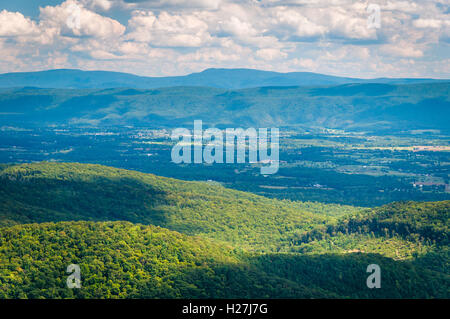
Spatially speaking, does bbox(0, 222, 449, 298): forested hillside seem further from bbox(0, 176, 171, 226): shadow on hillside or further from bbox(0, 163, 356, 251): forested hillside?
bbox(0, 176, 171, 226): shadow on hillside

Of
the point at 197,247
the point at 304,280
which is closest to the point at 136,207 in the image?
the point at 197,247

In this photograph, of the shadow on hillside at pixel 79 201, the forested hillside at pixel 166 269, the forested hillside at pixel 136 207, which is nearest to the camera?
the forested hillside at pixel 166 269

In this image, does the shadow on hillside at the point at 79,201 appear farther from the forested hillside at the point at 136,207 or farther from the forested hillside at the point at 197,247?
the forested hillside at the point at 197,247

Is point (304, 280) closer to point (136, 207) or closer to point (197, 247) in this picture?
point (197, 247)

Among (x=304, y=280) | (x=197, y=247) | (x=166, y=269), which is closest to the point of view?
(x=166, y=269)

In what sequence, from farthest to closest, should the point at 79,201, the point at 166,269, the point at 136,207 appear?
1. the point at 136,207
2. the point at 79,201
3. the point at 166,269

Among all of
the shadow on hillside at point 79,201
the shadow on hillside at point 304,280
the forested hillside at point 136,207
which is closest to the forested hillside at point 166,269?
the shadow on hillside at point 304,280

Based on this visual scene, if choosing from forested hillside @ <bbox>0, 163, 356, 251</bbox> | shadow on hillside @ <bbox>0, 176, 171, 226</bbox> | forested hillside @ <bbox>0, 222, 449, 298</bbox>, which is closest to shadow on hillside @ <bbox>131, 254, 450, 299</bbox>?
forested hillside @ <bbox>0, 222, 449, 298</bbox>

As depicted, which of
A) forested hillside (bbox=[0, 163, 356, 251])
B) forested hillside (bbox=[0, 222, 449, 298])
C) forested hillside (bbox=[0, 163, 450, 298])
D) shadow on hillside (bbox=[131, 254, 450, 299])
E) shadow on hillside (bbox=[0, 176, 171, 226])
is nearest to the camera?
forested hillside (bbox=[0, 222, 449, 298])
